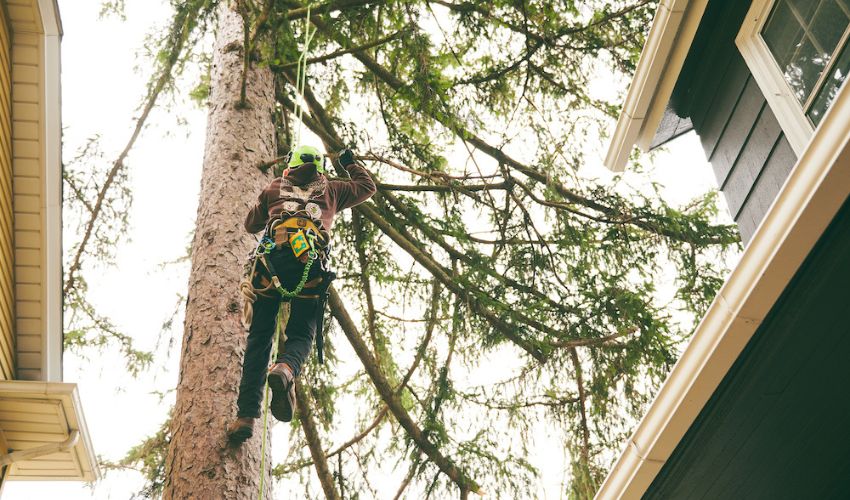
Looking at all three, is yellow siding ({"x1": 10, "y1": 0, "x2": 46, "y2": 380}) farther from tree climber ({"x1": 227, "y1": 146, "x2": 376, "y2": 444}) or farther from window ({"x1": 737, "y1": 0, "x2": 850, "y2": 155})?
window ({"x1": 737, "y1": 0, "x2": 850, "y2": 155})

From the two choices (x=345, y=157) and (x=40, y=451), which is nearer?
(x=345, y=157)

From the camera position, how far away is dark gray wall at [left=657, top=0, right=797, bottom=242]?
167 inches

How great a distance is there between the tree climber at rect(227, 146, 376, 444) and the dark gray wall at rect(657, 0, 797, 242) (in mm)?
2502

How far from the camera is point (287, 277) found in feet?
15.0

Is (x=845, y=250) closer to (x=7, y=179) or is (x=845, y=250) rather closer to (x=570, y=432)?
(x=570, y=432)

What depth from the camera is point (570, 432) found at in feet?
21.4

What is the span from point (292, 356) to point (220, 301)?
636 mm

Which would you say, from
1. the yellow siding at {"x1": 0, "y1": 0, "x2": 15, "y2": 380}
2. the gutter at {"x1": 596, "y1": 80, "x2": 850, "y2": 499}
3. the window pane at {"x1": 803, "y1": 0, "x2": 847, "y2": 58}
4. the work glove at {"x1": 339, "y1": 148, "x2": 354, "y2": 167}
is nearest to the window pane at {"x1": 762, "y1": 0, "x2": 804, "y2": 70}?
the window pane at {"x1": 803, "y1": 0, "x2": 847, "y2": 58}

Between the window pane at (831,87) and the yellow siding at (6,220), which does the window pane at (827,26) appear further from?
the yellow siding at (6,220)

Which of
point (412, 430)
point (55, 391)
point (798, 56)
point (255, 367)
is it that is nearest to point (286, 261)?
point (255, 367)

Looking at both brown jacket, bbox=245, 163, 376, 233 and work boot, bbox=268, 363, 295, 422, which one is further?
brown jacket, bbox=245, 163, 376, 233

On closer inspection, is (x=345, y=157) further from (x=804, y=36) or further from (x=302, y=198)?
(x=804, y=36)

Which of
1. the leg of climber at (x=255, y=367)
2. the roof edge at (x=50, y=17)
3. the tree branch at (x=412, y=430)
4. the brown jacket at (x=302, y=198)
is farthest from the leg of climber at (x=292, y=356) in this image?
the roof edge at (x=50, y=17)

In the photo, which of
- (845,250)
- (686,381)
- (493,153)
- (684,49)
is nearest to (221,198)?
(493,153)
